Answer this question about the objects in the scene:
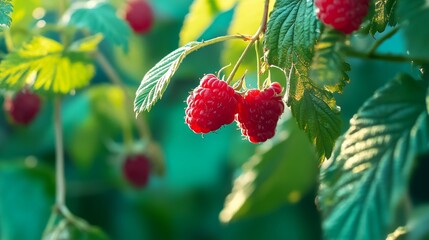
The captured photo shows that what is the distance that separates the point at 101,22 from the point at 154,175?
4.50ft

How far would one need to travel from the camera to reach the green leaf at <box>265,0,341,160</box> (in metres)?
0.98

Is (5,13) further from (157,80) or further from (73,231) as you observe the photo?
(73,231)

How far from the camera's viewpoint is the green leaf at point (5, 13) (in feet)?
Result: 3.12

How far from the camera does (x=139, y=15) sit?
237cm

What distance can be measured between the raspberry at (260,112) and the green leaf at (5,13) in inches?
11.3

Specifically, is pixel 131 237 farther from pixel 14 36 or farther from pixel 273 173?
pixel 14 36

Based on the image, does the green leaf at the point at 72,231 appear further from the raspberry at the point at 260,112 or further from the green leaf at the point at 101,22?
the raspberry at the point at 260,112

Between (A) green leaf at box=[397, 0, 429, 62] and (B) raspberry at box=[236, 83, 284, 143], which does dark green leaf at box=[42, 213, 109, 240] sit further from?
(A) green leaf at box=[397, 0, 429, 62]

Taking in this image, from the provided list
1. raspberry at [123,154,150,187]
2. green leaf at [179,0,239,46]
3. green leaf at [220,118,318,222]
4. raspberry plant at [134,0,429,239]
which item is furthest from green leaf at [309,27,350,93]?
raspberry at [123,154,150,187]

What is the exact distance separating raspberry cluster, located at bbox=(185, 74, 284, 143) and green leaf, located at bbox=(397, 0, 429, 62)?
10.4 inches

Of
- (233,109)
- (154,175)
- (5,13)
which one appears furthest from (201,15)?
(154,175)

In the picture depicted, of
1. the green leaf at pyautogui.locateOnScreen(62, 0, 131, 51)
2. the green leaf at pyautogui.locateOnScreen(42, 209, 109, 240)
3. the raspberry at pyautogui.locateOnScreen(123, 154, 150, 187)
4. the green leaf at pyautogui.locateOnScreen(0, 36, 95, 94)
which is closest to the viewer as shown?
the green leaf at pyautogui.locateOnScreen(0, 36, 95, 94)

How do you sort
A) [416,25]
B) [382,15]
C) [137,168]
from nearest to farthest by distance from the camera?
[416,25] → [382,15] → [137,168]

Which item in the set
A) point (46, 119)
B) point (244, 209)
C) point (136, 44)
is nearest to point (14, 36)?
point (244, 209)
